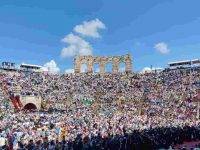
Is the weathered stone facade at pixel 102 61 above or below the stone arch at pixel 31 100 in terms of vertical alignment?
above

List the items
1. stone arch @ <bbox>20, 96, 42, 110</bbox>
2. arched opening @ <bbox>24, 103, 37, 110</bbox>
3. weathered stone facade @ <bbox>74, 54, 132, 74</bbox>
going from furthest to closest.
→ weathered stone facade @ <bbox>74, 54, 132, 74</bbox> → arched opening @ <bbox>24, 103, 37, 110</bbox> → stone arch @ <bbox>20, 96, 42, 110</bbox>

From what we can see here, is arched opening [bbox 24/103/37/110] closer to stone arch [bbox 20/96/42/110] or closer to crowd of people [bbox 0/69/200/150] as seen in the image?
stone arch [bbox 20/96/42/110]

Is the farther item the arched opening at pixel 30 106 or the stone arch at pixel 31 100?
the arched opening at pixel 30 106

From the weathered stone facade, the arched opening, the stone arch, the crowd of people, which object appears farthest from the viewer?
the weathered stone facade

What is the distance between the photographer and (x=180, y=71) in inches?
3317

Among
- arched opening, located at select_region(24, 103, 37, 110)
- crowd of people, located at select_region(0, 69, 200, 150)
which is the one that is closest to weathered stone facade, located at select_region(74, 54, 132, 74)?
crowd of people, located at select_region(0, 69, 200, 150)

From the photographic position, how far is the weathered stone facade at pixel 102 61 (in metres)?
87.6

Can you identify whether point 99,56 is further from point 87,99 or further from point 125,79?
point 87,99

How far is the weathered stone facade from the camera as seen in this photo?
287 ft

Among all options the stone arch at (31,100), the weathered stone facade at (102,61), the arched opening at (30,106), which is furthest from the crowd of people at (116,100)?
the weathered stone facade at (102,61)

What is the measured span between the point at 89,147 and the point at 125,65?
61.6m

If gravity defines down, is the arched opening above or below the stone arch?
below

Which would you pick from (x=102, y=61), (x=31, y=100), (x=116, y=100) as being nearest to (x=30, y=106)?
(x=31, y=100)

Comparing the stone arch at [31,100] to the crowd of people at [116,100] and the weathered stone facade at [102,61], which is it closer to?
the crowd of people at [116,100]
